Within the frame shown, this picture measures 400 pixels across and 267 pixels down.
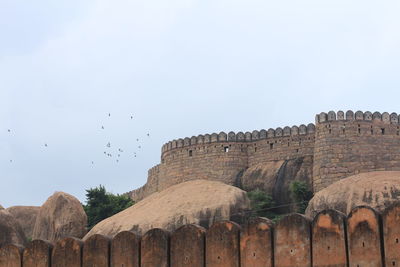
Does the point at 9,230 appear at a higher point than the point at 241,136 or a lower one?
lower

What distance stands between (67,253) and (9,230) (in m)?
13.6

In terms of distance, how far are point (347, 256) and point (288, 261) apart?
32.3 inches

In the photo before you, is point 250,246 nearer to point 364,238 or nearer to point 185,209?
point 364,238

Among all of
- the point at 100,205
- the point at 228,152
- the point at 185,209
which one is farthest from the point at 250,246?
the point at 100,205

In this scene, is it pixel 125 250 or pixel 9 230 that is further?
pixel 9 230

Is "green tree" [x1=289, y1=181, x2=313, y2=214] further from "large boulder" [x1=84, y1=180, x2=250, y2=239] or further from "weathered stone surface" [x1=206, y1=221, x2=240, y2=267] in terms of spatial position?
"weathered stone surface" [x1=206, y1=221, x2=240, y2=267]

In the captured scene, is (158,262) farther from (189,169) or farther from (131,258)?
(189,169)

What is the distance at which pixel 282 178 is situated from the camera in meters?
33.4

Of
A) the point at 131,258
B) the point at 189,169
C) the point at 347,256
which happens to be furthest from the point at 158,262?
the point at 189,169

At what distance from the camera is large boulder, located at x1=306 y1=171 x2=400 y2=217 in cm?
2730

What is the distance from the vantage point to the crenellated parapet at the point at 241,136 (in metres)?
33.9

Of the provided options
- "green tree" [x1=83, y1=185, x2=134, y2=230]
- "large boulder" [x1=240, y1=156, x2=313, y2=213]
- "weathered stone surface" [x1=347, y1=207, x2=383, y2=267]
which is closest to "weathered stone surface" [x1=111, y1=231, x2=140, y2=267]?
"weathered stone surface" [x1=347, y1=207, x2=383, y2=267]

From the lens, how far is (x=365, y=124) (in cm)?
3189

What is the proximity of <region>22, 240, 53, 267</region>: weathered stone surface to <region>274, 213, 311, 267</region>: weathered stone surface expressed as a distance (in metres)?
3.75
